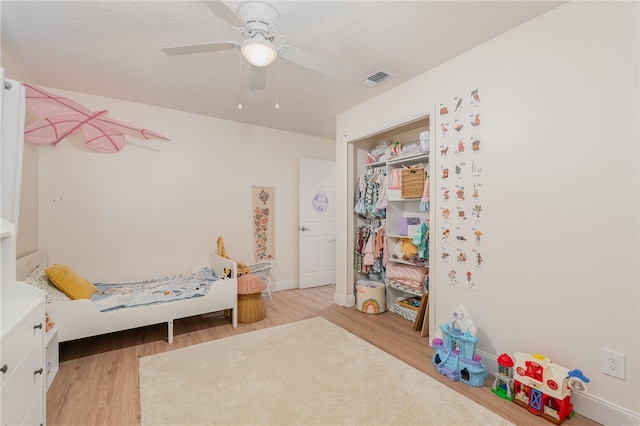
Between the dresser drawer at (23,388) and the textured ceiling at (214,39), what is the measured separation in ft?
6.70

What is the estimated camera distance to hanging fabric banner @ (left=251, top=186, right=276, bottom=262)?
14.5 ft

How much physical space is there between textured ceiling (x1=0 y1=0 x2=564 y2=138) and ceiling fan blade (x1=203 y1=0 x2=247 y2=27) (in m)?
0.21

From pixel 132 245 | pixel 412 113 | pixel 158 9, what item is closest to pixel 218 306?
pixel 132 245

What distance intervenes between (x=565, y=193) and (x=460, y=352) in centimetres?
132

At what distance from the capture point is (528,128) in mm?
2047

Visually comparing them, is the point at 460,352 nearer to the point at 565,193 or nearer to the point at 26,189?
the point at 565,193

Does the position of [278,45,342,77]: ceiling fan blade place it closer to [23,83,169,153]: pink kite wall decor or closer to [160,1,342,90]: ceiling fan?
[160,1,342,90]: ceiling fan

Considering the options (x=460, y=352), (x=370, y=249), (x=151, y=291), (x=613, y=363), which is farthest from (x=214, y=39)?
(x=613, y=363)

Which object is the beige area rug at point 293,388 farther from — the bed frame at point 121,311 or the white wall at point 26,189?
the white wall at point 26,189

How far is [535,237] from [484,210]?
38 cm

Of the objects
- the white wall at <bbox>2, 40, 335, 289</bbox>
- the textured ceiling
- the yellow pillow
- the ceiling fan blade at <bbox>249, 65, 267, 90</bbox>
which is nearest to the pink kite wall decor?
the white wall at <bbox>2, 40, 335, 289</bbox>

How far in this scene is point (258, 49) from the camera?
1.66 metres

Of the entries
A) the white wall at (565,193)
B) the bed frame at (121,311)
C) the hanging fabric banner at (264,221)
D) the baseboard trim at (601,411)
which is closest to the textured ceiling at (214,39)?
the white wall at (565,193)

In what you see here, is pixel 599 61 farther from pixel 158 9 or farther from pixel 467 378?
pixel 158 9
